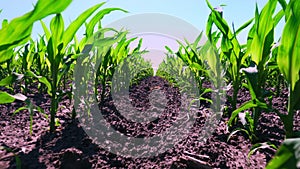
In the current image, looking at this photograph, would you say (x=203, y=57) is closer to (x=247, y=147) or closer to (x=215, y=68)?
(x=215, y=68)

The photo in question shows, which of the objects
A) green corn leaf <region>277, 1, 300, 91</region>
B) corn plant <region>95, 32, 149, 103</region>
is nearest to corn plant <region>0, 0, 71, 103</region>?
green corn leaf <region>277, 1, 300, 91</region>

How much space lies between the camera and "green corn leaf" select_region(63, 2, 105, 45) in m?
1.53

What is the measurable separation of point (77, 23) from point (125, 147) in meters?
0.78

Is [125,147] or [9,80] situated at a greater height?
[9,80]

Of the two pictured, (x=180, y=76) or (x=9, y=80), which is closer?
(x=9, y=80)

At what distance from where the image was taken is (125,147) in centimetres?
153

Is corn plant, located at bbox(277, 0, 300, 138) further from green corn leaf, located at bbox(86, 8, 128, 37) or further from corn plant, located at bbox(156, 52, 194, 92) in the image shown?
corn plant, located at bbox(156, 52, 194, 92)

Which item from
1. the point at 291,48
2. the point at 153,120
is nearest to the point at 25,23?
the point at 291,48

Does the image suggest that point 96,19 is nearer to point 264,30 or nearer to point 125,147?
point 125,147

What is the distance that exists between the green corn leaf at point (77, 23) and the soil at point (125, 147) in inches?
23.5

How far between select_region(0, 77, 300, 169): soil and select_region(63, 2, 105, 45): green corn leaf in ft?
1.96

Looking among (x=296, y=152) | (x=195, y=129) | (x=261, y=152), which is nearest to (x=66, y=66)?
(x=195, y=129)

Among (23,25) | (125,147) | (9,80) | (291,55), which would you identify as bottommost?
(125,147)

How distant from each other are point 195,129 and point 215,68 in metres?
0.54
